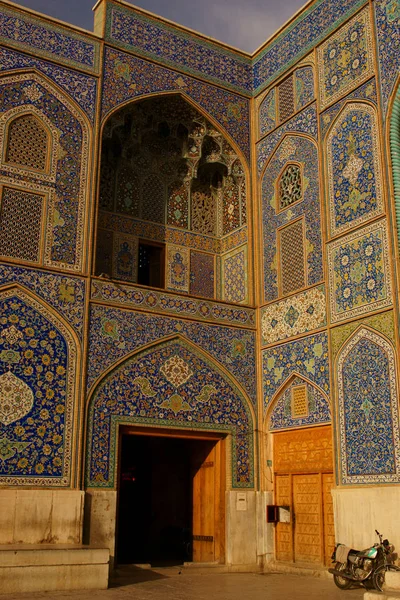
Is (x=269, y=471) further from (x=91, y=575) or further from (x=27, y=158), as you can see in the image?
(x=27, y=158)

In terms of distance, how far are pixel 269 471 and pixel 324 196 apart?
12.4 ft

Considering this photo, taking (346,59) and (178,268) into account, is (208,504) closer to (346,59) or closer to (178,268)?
(178,268)

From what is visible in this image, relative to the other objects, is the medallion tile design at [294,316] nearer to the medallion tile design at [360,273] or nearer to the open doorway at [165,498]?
the medallion tile design at [360,273]

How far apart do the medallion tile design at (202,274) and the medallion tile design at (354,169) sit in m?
2.66

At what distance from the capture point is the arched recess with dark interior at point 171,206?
10.5 metres

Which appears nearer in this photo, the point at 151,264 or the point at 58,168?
the point at 58,168

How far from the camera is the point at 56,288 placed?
862 cm

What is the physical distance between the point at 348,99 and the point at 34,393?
544 centimetres

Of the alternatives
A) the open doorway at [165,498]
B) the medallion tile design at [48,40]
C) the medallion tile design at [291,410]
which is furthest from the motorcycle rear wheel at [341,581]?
the medallion tile design at [48,40]

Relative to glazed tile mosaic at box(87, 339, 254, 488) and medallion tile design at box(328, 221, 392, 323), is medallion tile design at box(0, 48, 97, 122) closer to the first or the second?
glazed tile mosaic at box(87, 339, 254, 488)

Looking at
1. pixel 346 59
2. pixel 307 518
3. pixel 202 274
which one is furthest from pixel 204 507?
pixel 346 59

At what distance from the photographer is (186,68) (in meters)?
10.7

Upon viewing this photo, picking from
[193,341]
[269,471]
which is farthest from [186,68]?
[269,471]

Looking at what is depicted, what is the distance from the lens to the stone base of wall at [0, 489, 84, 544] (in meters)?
7.62
